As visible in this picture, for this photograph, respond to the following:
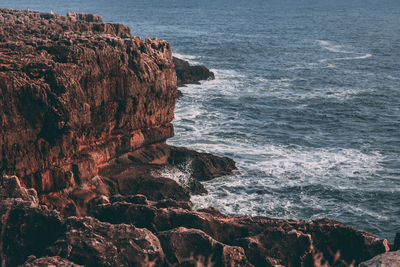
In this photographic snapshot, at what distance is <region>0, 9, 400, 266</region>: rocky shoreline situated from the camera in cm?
1820

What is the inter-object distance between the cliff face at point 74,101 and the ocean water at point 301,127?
801 centimetres

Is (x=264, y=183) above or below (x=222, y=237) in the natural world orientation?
below

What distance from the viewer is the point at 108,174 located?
38938mm

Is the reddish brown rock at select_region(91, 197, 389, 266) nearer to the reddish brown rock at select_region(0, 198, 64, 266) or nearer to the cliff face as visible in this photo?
the reddish brown rock at select_region(0, 198, 64, 266)

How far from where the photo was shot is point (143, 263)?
1767 cm

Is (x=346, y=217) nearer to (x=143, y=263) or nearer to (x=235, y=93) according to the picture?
(x=143, y=263)

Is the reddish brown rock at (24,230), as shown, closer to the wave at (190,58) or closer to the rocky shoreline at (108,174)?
the rocky shoreline at (108,174)

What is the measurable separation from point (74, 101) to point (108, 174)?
7492 mm

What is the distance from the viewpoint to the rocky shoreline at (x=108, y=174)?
1820 centimetres

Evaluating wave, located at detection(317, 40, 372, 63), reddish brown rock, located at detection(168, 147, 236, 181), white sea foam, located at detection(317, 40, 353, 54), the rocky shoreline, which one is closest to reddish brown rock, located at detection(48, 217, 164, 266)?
the rocky shoreline

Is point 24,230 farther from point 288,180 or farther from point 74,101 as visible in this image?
point 288,180

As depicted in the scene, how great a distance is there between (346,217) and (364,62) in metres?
71.3

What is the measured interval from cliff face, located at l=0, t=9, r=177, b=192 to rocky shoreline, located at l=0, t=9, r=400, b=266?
3.0 inches

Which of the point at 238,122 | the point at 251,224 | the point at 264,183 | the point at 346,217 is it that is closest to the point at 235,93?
the point at 238,122
